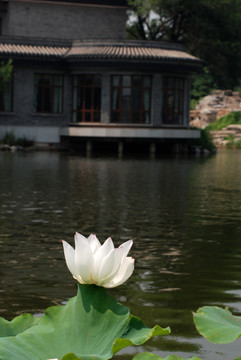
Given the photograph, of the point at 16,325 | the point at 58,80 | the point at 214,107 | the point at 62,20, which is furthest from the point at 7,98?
the point at 16,325

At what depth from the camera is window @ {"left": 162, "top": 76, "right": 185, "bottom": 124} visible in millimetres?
40562

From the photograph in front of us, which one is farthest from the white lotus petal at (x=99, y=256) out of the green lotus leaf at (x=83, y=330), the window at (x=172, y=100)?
the window at (x=172, y=100)

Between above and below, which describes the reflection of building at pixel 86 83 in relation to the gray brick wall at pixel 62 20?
below

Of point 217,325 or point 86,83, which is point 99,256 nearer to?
point 217,325

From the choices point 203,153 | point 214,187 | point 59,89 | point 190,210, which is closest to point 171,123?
point 203,153

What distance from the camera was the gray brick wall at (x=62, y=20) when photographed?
42.0 metres

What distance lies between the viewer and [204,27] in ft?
165

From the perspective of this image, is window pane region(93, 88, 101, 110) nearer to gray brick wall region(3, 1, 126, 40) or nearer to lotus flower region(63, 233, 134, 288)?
gray brick wall region(3, 1, 126, 40)

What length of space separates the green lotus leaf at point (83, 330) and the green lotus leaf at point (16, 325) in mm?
104

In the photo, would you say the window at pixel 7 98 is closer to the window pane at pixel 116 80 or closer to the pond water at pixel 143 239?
the window pane at pixel 116 80

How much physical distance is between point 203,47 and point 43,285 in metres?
46.7

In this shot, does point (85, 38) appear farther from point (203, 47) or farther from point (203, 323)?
point (203, 323)

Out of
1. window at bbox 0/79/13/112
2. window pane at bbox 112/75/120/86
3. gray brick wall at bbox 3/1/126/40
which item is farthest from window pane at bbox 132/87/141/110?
window at bbox 0/79/13/112

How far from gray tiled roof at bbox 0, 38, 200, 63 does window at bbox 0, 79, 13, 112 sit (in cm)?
215
